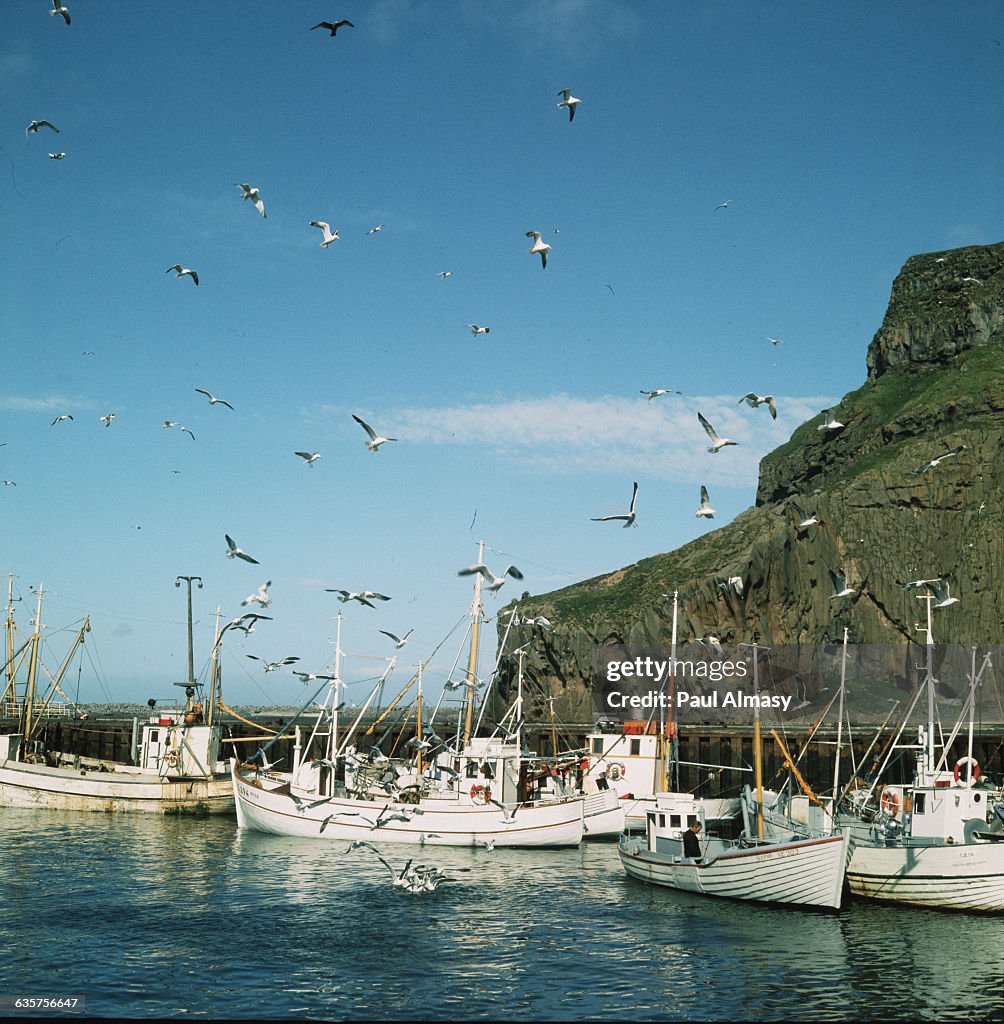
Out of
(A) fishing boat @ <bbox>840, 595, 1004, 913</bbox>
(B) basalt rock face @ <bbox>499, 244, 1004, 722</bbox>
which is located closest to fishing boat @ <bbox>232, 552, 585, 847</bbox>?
(A) fishing boat @ <bbox>840, 595, 1004, 913</bbox>

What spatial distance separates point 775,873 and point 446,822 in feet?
63.4

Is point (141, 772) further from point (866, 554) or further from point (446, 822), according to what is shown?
point (866, 554)

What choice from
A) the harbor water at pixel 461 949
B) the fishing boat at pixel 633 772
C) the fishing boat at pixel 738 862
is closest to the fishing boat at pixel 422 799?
the fishing boat at pixel 633 772

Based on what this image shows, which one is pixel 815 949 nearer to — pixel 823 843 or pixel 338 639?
pixel 823 843

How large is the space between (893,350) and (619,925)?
167059 mm

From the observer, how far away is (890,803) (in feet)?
147

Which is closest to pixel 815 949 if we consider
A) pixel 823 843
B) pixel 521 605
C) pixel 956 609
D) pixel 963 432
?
pixel 823 843

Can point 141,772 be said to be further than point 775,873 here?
Yes

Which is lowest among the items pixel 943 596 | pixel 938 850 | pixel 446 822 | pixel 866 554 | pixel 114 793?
pixel 114 793

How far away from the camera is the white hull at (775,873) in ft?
116

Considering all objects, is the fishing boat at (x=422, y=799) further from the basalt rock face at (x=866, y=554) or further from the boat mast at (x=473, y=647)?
the basalt rock face at (x=866, y=554)

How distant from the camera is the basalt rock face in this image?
386ft

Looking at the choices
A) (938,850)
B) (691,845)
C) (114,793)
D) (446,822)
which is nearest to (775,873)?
(691,845)

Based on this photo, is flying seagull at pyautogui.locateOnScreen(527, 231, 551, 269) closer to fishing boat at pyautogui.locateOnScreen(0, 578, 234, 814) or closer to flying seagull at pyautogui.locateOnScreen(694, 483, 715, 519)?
flying seagull at pyautogui.locateOnScreen(694, 483, 715, 519)
